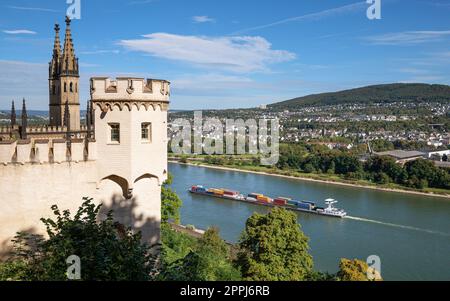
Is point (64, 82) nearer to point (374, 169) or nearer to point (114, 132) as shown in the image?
point (114, 132)

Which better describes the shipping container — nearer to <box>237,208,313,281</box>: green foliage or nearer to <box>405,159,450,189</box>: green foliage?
<box>405,159,450,189</box>: green foliage

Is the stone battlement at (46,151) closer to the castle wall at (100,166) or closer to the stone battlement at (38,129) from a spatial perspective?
the castle wall at (100,166)

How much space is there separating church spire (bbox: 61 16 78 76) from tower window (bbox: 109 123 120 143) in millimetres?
11701

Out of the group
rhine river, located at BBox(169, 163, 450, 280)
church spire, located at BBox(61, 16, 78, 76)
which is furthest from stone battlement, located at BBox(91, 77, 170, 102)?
rhine river, located at BBox(169, 163, 450, 280)

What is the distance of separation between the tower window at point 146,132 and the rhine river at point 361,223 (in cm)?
1387

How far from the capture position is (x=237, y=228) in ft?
86.5

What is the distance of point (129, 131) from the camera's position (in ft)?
22.0

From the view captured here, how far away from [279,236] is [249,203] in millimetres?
21567

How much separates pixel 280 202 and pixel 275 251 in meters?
20.3

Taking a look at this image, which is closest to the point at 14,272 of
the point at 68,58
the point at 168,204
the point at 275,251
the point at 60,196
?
the point at 60,196

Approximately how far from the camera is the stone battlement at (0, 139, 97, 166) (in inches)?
244
